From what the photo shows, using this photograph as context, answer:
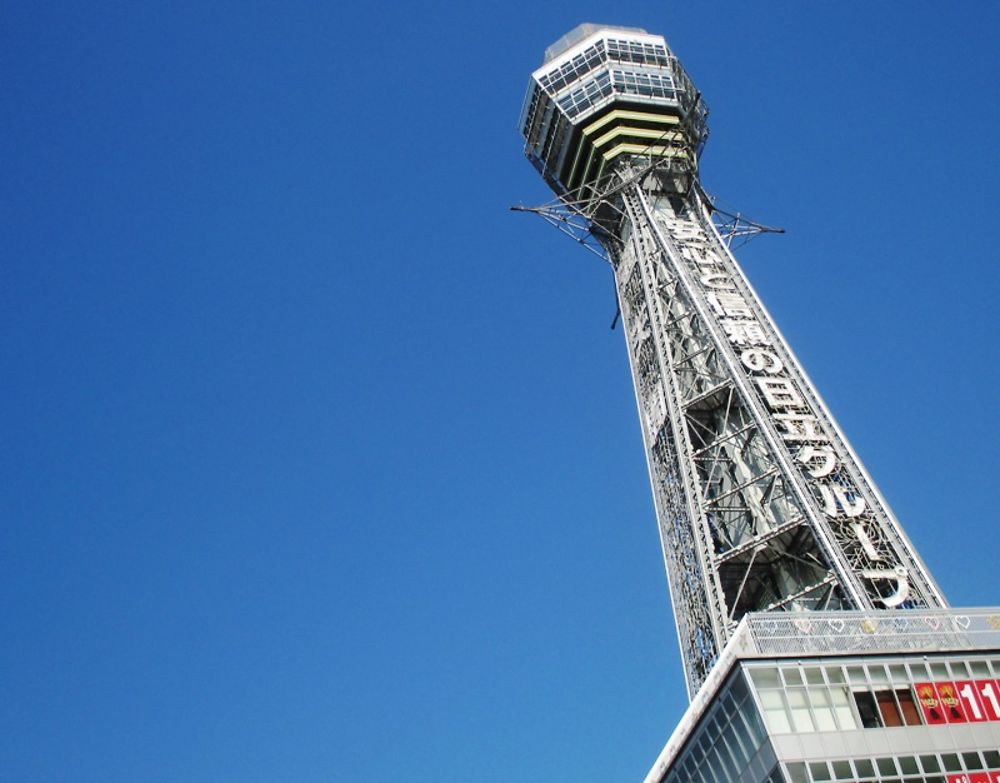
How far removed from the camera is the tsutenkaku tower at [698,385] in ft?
219

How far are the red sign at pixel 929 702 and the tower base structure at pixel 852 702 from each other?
0.13ft

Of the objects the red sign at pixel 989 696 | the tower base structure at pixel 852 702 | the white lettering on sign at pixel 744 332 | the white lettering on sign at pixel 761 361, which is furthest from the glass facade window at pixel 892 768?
the white lettering on sign at pixel 744 332

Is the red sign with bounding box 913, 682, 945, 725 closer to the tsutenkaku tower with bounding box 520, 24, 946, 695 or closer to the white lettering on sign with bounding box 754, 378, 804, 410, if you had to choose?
the tsutenkaku tower with bounding box 520, 24, 946, 695

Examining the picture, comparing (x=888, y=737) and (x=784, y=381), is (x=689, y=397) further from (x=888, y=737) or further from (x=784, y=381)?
(x=888, y=737)

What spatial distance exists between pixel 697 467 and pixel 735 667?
116 feet

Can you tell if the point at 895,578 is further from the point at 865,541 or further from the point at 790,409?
the point at 790,409

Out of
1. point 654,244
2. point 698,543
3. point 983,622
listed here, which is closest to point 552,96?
point 654,244

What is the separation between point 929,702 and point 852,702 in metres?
3.06

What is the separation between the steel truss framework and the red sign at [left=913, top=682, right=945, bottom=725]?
1615 cm

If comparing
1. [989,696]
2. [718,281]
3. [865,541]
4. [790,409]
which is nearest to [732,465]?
[790,409]

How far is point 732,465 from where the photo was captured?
76.1 metres

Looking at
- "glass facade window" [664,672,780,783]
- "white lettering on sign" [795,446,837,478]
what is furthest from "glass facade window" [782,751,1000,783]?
"white lettering on sign" [795,446,837,478]

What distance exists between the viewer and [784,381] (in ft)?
250

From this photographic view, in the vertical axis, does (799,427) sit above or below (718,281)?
below
